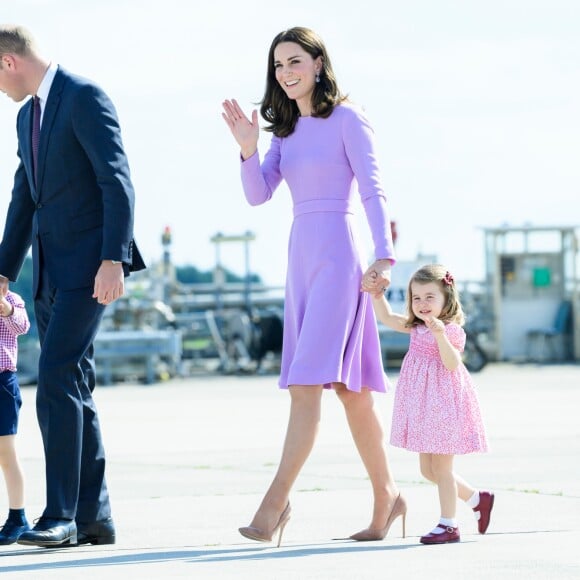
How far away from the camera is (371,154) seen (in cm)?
602

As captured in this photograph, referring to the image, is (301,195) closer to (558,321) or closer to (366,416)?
(366,416)

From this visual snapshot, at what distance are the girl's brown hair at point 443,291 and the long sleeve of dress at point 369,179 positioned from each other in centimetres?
32

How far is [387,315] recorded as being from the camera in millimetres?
6219

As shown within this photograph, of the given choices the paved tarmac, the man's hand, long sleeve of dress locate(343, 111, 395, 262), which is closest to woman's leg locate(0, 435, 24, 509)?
the paved tarmac

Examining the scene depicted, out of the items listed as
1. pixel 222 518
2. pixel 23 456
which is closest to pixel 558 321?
pixel 23 456

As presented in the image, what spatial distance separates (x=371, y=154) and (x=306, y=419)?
104 cm

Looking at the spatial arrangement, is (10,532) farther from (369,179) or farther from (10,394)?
(369,179)

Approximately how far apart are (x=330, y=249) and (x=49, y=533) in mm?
1497

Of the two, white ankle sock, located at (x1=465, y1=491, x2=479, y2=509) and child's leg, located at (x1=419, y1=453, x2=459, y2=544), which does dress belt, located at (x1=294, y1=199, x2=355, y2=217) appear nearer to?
child's leg, located at (x1=419, y1=453, x2=459, y2=544)

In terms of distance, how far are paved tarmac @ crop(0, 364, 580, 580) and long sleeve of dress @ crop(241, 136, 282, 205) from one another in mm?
1356

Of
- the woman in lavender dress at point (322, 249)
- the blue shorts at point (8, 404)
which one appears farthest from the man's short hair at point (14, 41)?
the blue shorts at point (8, 404)

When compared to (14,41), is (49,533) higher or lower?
lower

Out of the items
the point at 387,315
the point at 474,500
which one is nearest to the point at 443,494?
the point at 474,500

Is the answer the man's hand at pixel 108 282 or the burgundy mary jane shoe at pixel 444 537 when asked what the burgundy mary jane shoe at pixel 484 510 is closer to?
the burgundy mary jane shoe at pixel 444 537
